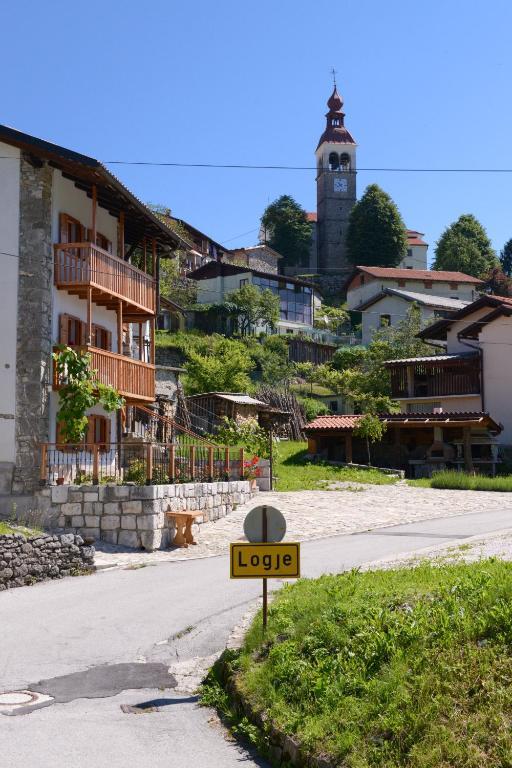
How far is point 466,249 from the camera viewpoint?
302 feet

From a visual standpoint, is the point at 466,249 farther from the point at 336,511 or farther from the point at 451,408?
the point at 336,511

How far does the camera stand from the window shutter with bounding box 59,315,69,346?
23.5 meters

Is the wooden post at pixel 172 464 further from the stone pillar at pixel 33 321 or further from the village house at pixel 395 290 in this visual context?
the village house at pixel 395 290

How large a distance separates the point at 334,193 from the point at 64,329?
84.2 m

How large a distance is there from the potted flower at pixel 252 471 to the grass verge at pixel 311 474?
135 cm

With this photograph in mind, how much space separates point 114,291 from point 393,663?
63.5 feet

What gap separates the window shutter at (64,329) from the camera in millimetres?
23453

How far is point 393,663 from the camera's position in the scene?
24.1 feet

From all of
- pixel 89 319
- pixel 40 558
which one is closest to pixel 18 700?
pixel 40 558

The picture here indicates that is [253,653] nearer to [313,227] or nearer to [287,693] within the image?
[287,693]

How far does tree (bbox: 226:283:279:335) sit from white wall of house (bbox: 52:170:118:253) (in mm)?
35499

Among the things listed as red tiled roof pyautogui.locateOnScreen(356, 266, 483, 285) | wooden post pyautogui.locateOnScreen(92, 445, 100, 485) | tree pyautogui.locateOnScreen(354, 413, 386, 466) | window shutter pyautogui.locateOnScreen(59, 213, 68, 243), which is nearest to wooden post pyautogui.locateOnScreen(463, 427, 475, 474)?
tree pyautogui.locateOnScreen(354, 413, 386, 466)

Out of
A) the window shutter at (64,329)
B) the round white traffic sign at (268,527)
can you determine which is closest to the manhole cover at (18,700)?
the round white traffic sign at (268,527)

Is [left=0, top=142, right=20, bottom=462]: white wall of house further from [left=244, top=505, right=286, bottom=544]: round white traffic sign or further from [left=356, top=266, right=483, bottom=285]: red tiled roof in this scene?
[left=356, top=266, right=483, bottom=285]: red tiled roof
